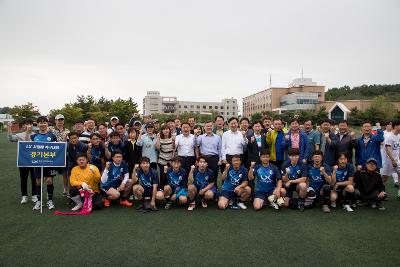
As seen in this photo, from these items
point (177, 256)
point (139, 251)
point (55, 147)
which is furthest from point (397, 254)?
point (55, 147)

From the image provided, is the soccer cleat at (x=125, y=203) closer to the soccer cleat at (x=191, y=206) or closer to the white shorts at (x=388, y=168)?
the soccer cleat at (x=191, y=206)

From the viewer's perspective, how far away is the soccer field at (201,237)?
3484 mm

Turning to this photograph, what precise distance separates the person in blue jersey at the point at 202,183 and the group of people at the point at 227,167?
2 cm

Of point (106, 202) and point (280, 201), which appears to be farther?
point (106, 202)

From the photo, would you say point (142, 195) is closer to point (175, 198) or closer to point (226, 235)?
point (175, 198)

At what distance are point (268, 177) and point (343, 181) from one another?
4.90 ft

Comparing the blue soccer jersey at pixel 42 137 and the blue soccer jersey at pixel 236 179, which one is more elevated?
the blue soccer jersey at pixel 42 137

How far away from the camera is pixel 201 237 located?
413cm

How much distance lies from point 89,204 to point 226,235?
2798 mm

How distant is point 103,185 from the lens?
19.0 feet

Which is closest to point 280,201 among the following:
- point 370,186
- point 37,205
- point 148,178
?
point 370,186

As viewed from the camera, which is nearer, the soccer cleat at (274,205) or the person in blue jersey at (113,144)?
the soccer cleat at (274,205)

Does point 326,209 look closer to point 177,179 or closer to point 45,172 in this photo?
point 177,179

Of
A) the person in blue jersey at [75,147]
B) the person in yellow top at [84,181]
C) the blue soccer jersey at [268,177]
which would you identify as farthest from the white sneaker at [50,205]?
the blue soccer jersey at [268,177]
